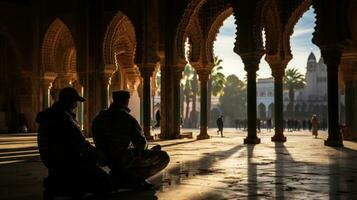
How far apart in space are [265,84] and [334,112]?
61010 mm

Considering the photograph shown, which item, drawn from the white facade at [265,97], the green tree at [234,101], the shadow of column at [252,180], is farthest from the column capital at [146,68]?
the white facade at [265,97]

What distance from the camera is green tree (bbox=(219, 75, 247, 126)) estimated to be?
7225 cm

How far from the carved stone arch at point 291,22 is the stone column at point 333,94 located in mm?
4475

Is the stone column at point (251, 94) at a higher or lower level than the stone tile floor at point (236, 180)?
higher

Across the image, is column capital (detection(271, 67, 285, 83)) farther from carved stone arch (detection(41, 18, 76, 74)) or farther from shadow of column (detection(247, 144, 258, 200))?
carved stone arch (detection(41, 18, 76, 74))

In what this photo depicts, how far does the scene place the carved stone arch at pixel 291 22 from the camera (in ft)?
57.7

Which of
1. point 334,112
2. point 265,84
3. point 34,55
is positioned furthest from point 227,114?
point 334,112

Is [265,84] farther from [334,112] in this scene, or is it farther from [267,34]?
[334,112]

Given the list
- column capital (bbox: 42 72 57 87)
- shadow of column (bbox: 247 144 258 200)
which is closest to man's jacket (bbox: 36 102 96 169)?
shadow of column (bbox: 247 144 258 200)

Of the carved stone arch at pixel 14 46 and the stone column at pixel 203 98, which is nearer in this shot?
the stone column at pixel 203 98

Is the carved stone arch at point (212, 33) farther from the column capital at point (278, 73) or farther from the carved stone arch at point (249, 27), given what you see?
the carved stone arch at point (249, 27)

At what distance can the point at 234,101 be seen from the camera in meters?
73.8

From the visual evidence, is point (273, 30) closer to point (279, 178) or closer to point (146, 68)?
point (146, 68)

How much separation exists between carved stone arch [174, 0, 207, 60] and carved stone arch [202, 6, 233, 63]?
2306 mm
